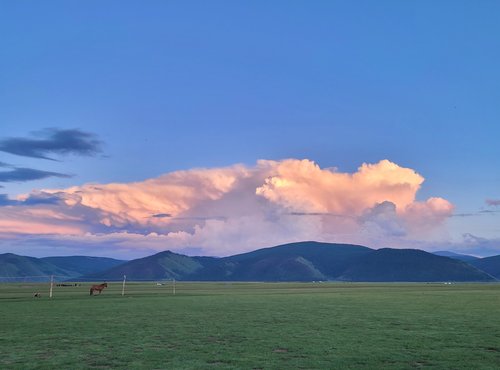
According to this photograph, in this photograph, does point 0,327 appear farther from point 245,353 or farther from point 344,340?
point 344,340

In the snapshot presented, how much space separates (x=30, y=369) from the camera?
52.5 feet

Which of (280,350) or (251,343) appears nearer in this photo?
(280,350)

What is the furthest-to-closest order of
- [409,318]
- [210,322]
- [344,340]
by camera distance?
[409,318] < [210,322] < [344,340]

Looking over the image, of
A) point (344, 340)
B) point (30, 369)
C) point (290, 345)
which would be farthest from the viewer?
point (344, 340)

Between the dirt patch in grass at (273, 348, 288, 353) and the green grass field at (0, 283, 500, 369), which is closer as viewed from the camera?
the green grass field at (0, 283, 500, 369)

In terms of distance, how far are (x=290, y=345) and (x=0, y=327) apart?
55.0ft

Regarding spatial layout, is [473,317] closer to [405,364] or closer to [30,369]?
[405,364]

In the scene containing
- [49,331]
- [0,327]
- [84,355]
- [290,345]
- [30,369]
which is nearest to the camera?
[30,369]

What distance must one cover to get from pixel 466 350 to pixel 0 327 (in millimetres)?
23227

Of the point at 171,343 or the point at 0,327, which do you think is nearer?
the point at 171,343

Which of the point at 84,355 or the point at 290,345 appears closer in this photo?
the point at 84,355

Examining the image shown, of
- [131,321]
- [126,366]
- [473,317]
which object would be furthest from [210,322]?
[473,317]

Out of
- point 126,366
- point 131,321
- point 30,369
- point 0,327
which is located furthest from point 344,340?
point 0,327

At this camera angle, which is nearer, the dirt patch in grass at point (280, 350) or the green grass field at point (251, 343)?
the green grass field at point (251, 343)
